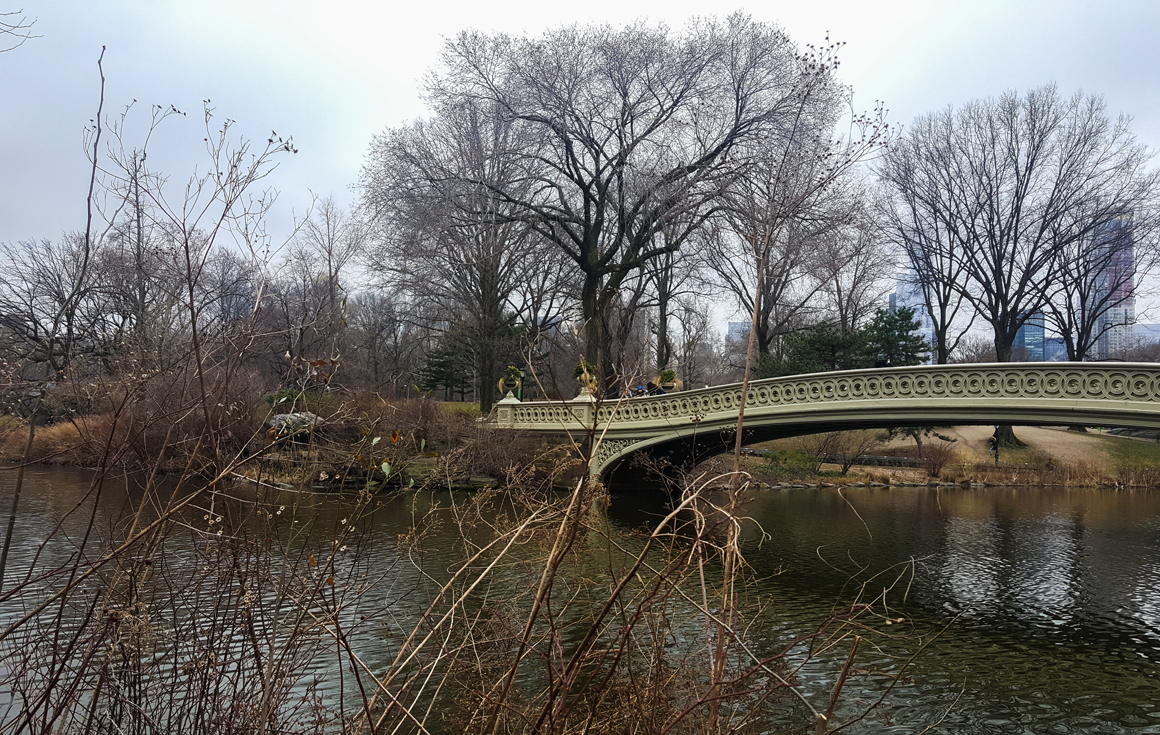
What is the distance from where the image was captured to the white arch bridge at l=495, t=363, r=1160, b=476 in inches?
407

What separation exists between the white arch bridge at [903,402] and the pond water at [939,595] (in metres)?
2.02

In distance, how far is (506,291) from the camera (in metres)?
28.9

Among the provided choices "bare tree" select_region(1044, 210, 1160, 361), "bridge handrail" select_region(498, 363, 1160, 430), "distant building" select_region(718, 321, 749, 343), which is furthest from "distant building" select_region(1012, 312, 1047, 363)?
"bridge handrail" select_region(498, 363, 1160, 430)

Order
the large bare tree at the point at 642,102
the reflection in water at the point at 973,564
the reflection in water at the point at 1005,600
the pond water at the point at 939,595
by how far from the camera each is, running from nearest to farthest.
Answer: the pond water at the point at 939,595 < the reflection in water at the point at 1005,600 < the reflection in water at the point at 973,564 < the large bare tree at the point at 642,102

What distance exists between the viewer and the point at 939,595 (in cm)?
1057

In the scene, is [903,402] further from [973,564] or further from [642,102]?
[642,102]

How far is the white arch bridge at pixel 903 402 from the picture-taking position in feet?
33.9

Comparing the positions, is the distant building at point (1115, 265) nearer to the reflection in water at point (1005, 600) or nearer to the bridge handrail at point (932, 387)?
the reflection in water at point (1005, 600)

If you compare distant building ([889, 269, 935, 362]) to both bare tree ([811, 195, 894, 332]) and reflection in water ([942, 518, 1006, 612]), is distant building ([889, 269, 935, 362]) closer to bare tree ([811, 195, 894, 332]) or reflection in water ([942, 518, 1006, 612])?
bare tree ([811, 195, 894, 332])

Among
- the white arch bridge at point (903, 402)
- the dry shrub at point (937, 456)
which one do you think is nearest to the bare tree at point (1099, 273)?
the dry shrub at point (937, 456)

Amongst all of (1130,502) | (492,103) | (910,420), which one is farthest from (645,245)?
(1130,502)

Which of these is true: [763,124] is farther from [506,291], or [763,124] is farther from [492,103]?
[506,291]

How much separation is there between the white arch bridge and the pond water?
6.64ft

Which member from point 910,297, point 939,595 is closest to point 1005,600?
point 939,595
